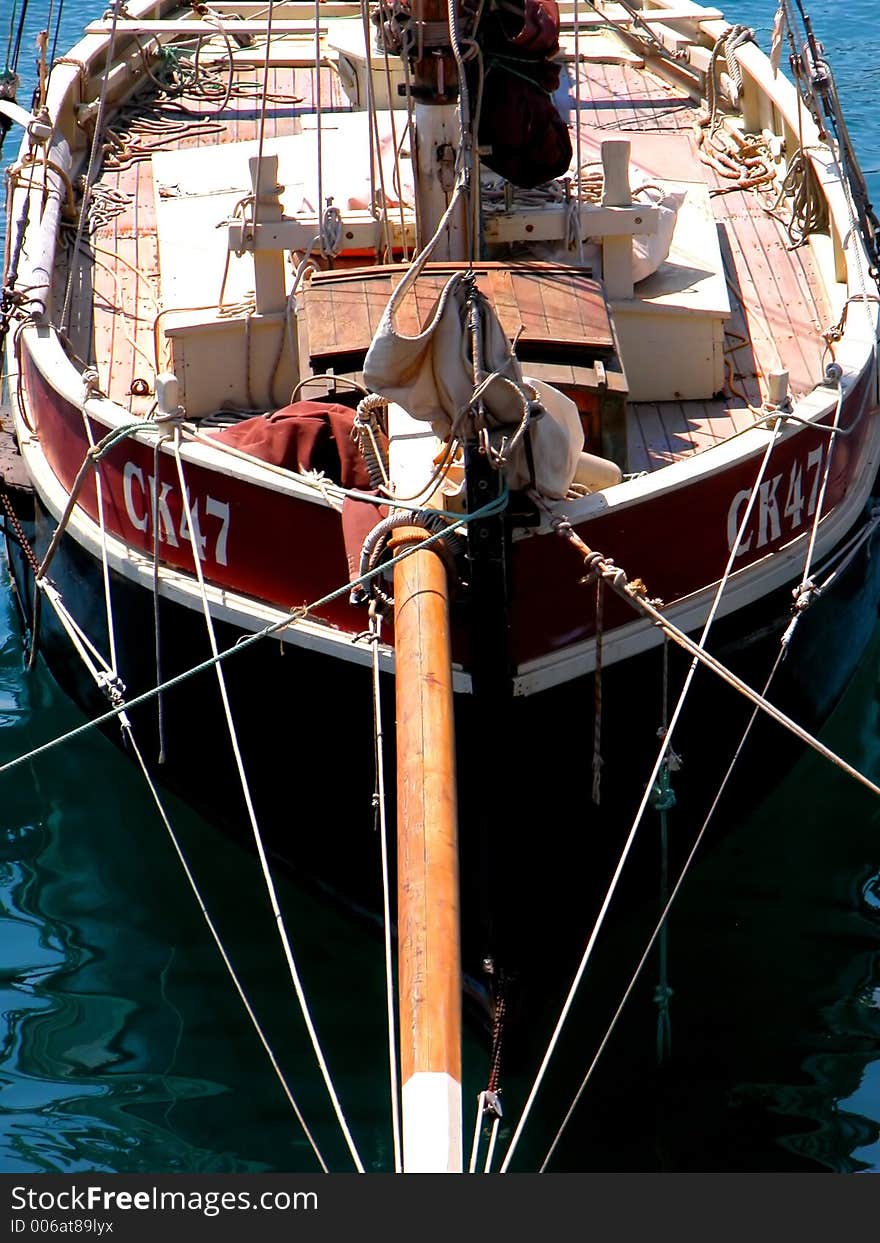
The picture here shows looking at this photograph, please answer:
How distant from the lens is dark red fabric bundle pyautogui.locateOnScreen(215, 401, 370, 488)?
248 inches

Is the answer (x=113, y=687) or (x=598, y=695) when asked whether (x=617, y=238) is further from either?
(x=113, y=687)

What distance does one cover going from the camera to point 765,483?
20.8 ft

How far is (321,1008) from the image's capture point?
22.9ft

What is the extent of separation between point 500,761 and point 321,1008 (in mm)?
1749

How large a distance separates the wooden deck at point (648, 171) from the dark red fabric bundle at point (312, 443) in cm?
130

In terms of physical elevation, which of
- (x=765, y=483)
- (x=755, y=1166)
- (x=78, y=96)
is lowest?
(x=755, y=1166)

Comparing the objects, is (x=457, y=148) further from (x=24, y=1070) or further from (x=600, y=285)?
(x=24, y=1070)

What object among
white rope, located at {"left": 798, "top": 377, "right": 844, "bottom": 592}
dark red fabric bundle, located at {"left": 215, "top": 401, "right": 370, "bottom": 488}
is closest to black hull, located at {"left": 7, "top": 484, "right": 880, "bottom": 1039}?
white rope, located at {"left": 798, "top": 377, "right": 844, "bottom": 592}

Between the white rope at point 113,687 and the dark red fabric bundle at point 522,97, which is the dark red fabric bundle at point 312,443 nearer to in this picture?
the white rope at point 113,687

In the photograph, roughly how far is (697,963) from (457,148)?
3619mm

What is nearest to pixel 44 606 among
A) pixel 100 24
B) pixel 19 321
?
pixel 19 321

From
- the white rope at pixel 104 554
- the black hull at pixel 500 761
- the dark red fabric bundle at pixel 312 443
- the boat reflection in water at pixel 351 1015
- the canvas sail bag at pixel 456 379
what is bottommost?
the boat reflection in water at pixel 351 1015

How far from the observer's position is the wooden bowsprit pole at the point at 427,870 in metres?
4.18

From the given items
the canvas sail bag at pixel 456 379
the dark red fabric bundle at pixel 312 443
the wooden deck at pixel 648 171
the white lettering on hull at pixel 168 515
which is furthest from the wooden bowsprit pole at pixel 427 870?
the wooden deck at pixel 648 171
